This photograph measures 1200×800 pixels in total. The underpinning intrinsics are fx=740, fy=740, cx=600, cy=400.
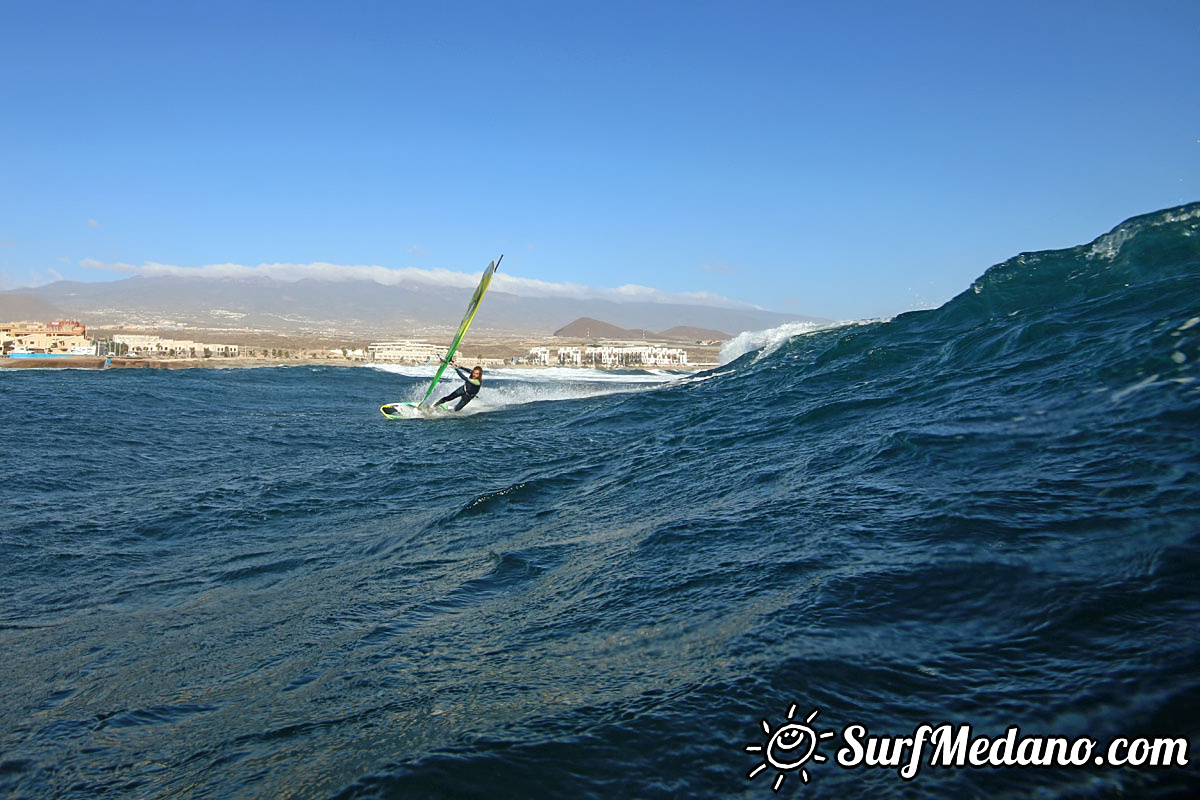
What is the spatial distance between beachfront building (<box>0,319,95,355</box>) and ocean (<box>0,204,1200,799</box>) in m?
41.8

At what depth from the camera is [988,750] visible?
2.60 m

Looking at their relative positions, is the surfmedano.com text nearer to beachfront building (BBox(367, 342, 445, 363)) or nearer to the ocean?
the ocean

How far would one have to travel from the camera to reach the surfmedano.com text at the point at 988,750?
2.43 metres

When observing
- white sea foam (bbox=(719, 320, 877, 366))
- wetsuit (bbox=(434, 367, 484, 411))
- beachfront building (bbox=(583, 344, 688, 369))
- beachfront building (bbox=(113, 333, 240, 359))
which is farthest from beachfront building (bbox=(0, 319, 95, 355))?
white sea foam (bbox=(719, 320, 877, 366))

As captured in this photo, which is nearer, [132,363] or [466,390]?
[466,390]

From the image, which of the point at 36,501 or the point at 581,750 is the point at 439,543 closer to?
the point at 581,750

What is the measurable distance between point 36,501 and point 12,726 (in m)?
Result: 6.44

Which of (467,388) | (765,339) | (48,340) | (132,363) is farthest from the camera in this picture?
(48,340)

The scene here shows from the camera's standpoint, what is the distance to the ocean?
108 inches

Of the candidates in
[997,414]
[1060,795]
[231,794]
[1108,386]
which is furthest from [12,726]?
[1108,386]

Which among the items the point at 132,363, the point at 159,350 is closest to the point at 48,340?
the point at 132,363

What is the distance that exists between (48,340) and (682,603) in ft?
179

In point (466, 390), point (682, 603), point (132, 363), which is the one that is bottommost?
point (682, 603)

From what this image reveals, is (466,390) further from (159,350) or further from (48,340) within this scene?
(159,350)
